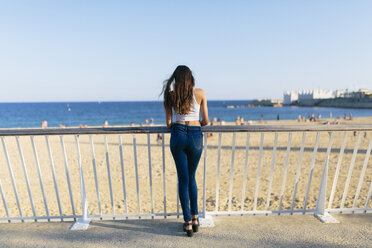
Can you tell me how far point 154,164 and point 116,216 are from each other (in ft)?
23.4

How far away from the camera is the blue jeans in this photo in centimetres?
207

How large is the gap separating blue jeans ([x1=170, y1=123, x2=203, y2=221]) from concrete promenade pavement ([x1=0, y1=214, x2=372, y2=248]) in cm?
33

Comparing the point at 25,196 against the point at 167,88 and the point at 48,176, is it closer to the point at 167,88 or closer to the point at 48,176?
the point at 48,176

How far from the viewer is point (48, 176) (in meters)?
8.14

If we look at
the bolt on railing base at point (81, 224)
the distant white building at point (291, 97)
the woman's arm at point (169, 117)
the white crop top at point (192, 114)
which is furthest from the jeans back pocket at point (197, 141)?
the distant white building at point (291, 97)

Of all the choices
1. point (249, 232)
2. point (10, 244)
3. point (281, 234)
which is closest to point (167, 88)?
point (249, 232)

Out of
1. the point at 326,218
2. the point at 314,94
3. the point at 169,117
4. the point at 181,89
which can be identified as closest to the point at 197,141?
the point at 169,117

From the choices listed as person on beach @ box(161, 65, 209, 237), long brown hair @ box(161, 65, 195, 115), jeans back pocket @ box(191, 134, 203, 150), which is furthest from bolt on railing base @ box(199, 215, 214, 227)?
long brown hair @ box(161, 65, 195, 115)

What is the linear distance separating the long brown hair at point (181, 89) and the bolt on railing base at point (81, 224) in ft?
5.70

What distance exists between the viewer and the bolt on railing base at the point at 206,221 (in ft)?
8.15

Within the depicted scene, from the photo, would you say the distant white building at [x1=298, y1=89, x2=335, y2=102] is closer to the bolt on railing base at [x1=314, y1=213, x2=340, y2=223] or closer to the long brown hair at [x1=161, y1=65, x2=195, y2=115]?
the bolt on railing base at [x1=314, y1=213, x2=340, y2=223]

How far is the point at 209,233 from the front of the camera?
2338 mm

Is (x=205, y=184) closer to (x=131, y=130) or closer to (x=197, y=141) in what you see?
(x=197, y=141)

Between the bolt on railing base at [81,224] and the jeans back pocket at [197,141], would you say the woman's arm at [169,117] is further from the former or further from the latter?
the bolt on railing base at [81,224]
